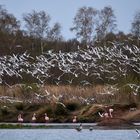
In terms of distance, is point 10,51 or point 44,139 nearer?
point 44,139

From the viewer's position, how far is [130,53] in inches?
2581

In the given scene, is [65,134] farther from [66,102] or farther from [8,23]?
[8,23]

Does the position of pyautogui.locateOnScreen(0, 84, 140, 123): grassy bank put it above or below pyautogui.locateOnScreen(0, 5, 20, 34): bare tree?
below

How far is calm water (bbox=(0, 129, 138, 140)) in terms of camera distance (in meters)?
32.2

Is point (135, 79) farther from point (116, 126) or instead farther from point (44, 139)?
point (44, 139)

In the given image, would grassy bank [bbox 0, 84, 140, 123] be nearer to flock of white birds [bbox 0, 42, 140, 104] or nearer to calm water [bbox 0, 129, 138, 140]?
flock of white birds [bbox 0, 42, 140, 104]

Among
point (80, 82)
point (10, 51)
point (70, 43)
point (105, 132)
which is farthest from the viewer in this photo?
point (70, 43)

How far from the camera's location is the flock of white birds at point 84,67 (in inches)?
2405

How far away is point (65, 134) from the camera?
3512 centimetres

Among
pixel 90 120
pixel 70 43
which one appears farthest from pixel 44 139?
pixel 70 43

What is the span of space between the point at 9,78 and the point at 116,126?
2884 centimetres

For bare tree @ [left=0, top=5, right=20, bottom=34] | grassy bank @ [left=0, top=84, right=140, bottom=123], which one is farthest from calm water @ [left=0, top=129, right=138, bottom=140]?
bare tree @ [left=0, top=5, right=20, bottom=34]

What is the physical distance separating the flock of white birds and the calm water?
2000cm

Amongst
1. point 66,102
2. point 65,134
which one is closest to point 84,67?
point 66,102
